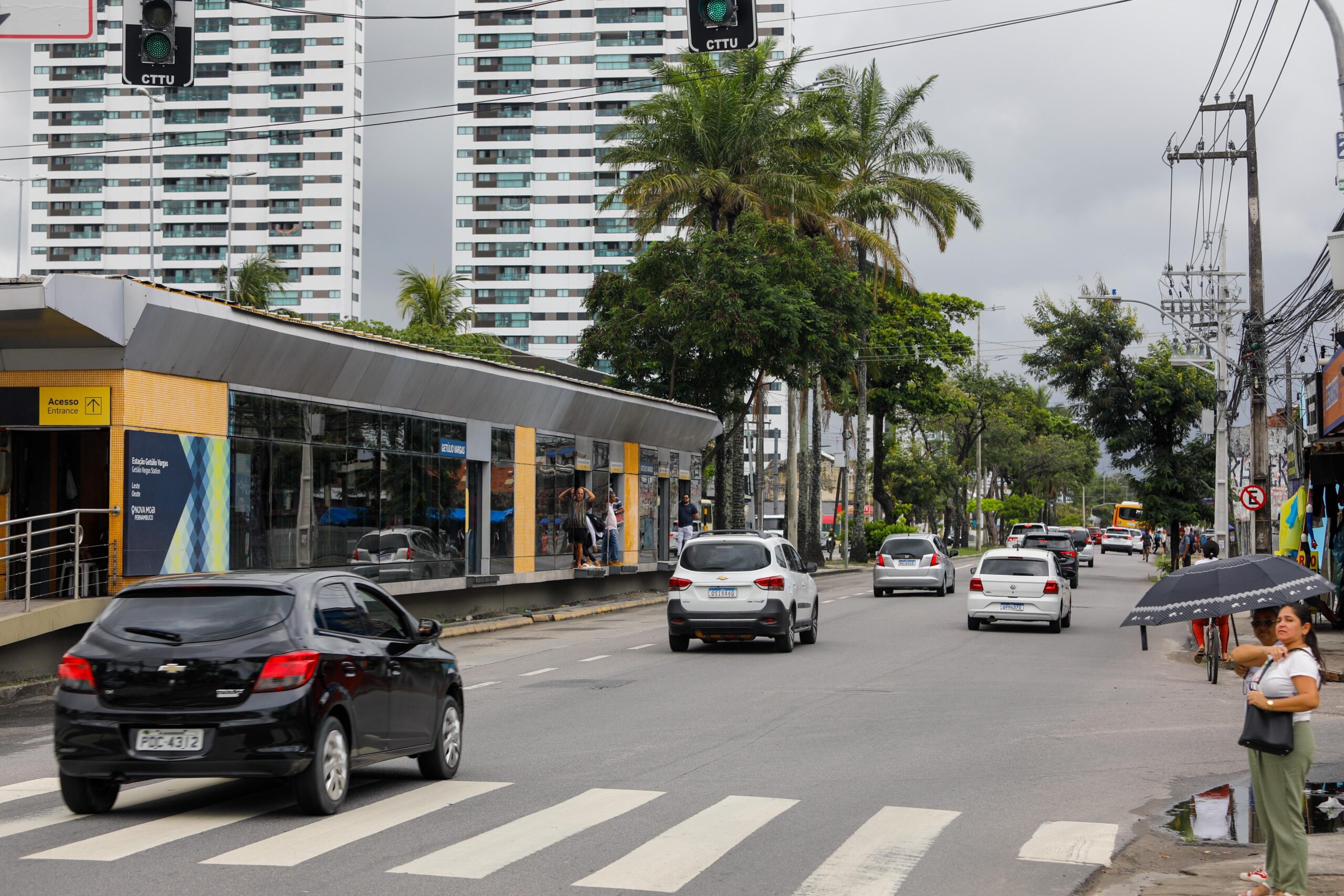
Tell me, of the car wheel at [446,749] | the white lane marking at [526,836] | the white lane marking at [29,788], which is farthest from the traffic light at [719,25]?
the white lane marking at [29,788]

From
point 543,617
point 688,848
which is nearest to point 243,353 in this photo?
point 543,617

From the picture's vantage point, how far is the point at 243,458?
2070 cm

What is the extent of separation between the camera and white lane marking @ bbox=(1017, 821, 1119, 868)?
7980 mm

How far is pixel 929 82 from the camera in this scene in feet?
175

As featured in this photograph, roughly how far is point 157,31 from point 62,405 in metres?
7.78

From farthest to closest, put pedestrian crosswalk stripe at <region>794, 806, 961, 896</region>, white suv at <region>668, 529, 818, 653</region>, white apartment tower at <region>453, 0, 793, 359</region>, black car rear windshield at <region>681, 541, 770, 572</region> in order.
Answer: white apartment tower at <region>453, 0, 793, 359</region> → black car rear windshield at <region>681, 541, 770, 572</region> → white suv at <region>668, 529, 818, 653</region> → pedestrian crosswalk stripe at <region>794, 806, 961, 896</region>

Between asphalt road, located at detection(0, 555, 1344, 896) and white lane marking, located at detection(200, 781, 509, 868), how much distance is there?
0.02 metres

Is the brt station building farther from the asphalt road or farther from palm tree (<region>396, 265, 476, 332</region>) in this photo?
palm tree (<region>396, 265, 476, 332</region>)

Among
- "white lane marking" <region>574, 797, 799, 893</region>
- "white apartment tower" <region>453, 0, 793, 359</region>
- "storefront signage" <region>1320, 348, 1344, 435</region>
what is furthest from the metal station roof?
"white apartment tower" <region>453, 0, 793, 359</region>

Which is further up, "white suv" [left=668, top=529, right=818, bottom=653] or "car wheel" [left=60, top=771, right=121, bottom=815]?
"white suv" [left=668, top=529, right=818, bottom=653]

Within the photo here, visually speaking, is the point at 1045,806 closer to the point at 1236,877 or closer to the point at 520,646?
the point at 1236,877

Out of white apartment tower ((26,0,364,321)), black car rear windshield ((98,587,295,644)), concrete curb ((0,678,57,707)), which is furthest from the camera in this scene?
white apartment tower ((26,0,364,321))

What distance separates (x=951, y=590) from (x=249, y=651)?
110ft

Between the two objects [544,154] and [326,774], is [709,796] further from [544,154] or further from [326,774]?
[544,154]
